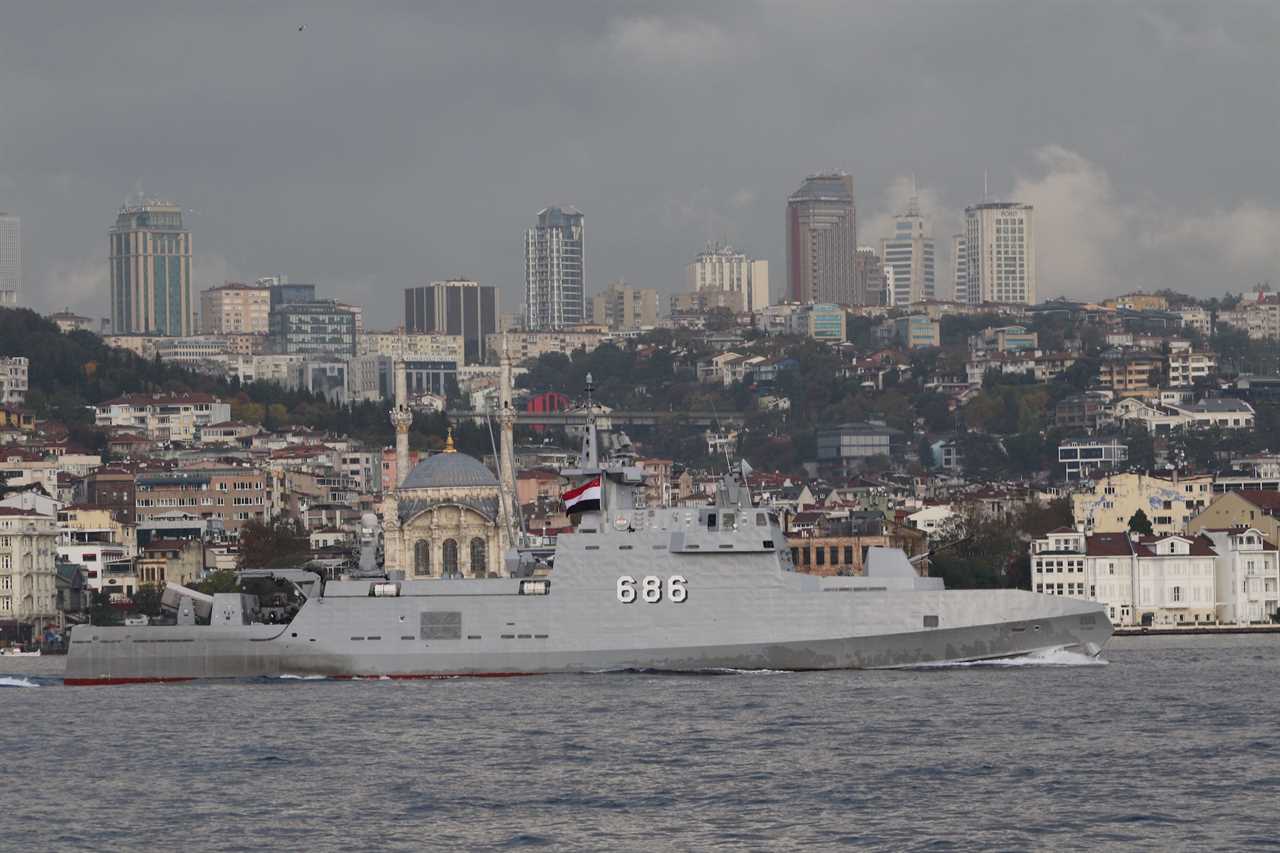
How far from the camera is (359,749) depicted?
44438 millimetres

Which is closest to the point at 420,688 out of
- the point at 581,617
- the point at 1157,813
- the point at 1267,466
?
the point at 581,617

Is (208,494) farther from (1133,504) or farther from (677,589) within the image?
(677,589)

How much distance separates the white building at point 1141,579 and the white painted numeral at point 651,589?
A: 37826 mm

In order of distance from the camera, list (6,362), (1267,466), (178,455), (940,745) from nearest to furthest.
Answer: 1. (940,745)
2. (1267,466)
3. (178,455)
4. (6,362)

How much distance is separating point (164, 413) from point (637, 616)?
392 feet

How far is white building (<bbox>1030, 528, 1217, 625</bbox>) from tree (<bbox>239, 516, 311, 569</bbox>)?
86.3 ft

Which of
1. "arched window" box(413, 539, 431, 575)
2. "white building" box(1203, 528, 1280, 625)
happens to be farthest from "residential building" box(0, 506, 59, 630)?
"white building" box(1203, 528, 1280, 625)

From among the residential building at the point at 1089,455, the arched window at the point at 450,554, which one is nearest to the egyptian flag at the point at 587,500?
the arched window at the point at 450,554

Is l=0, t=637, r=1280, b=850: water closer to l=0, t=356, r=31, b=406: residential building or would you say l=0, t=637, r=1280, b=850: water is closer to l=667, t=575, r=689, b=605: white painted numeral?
l=667, t=575, r=689, b=605: white painted numeral

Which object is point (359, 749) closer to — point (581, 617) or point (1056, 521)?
point (581, 617)

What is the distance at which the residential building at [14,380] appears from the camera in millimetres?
172625

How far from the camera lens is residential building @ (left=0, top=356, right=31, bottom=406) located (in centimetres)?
17262

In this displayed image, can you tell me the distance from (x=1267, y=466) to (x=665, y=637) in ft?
295

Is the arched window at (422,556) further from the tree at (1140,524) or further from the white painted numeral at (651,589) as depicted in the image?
the white painted numeral at (651,589)
